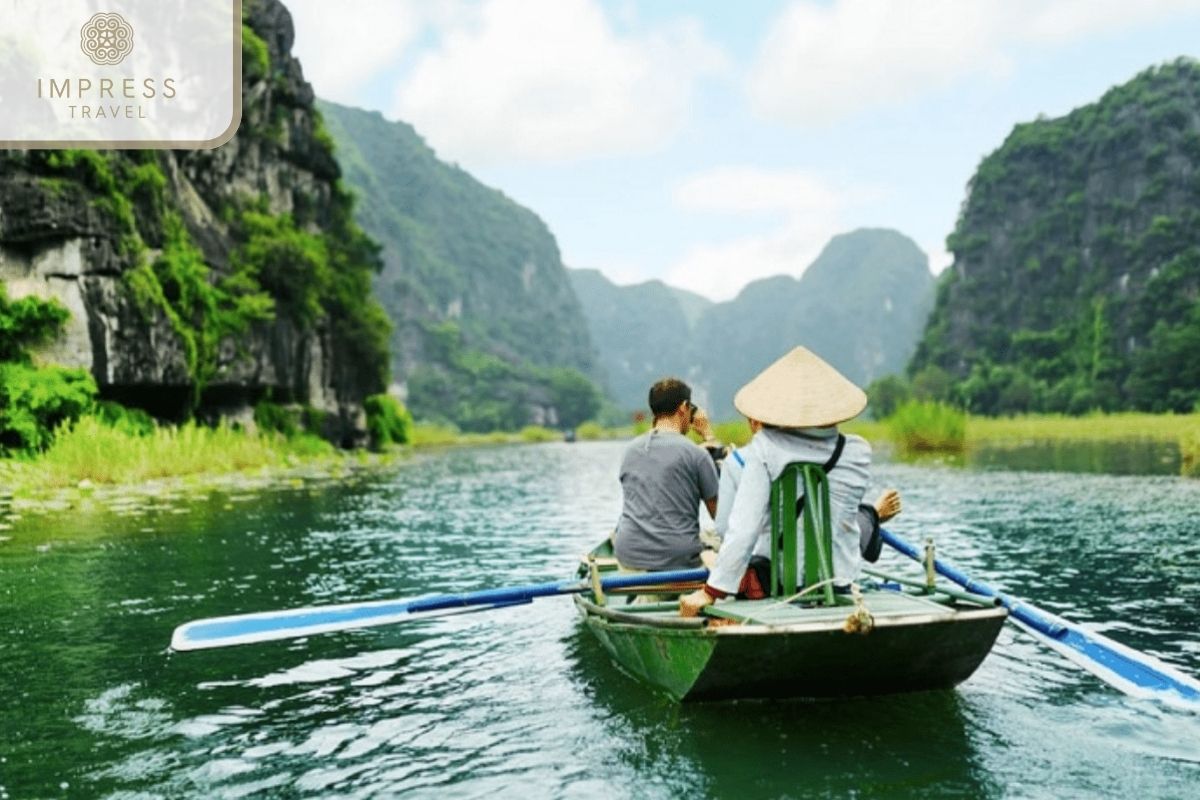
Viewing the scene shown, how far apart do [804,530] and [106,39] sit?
27.5 metres

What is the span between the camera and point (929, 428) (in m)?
29.4

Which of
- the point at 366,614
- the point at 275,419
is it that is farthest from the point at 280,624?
the point at 275,419

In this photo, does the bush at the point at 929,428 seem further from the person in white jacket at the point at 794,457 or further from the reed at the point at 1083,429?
the person in white jacket at the point at 794,457

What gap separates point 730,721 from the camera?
14.8 ft

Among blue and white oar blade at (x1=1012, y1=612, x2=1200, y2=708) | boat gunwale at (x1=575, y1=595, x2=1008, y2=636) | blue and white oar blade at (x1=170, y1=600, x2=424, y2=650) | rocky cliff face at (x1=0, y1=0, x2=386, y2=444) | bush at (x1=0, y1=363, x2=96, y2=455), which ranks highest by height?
rocky cliff face at (x1=0, y1=0, x2=386, y2=444)

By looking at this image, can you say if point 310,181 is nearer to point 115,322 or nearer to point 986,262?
point 115,322

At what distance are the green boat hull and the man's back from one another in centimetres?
125

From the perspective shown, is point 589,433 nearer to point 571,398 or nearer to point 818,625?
point 571,398

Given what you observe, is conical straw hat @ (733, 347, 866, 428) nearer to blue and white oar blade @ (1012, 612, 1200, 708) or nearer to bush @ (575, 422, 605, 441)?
blue and white oar blade @ (1012, 612, 1200, 708)

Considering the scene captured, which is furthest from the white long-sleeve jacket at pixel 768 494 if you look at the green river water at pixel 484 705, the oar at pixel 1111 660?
the oar at pixel 1111 660

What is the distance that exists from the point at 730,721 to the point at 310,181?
1443 inches

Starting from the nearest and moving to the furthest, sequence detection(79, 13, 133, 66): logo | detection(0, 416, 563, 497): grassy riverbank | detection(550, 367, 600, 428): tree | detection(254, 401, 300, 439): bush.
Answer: detection(0, 416, 563, 497): grassy riverbank
detection(79, 13, 133, 66): logo
detection(254, 401, 300, 439): bush
detection(550, 367, 600, 428): tree

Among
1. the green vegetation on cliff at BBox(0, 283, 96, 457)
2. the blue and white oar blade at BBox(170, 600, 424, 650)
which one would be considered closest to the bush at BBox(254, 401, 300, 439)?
the green vegetation on cliff at BBox(0, 283, 96, 457)

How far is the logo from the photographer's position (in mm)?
24812
